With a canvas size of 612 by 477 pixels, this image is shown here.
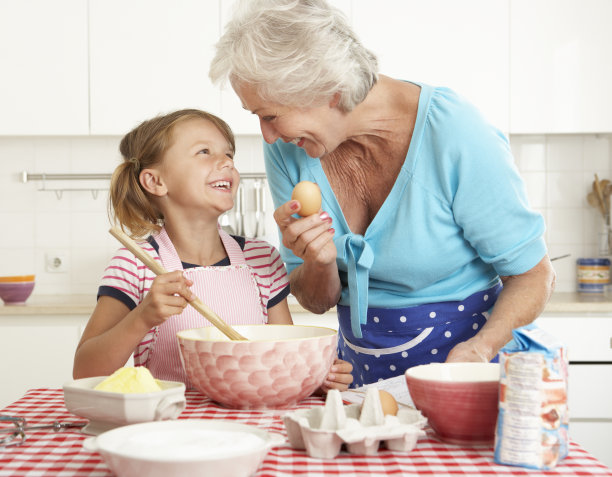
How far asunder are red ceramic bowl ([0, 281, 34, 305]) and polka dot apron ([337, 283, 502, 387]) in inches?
68.5

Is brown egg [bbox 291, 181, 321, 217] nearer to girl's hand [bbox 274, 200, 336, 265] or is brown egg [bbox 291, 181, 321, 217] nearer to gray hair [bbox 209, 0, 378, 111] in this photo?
girl's hand [bbox 274, 200, 336, 265]

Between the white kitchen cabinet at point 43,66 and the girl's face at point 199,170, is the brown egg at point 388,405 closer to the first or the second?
the girl's face at point 199,170

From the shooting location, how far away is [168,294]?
3.44 ft

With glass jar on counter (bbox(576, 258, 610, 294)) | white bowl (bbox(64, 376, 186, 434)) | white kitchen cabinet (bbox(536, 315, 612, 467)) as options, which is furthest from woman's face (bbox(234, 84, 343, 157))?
glass jar on counter (bbox(576, 258, 610, 294))

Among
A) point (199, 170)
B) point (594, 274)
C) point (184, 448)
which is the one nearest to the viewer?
point (184, 448)

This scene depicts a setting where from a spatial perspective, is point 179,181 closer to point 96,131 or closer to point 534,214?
point 534,214

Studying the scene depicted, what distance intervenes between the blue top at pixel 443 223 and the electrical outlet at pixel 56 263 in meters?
2.00

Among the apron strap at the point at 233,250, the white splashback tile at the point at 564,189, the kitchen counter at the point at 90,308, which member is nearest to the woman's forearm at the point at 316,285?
the apron strap at the point at 233,250

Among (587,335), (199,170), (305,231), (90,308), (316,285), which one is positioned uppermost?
(199,170)

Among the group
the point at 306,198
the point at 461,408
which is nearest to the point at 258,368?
the point at 461,408

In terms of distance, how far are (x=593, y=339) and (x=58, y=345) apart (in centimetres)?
194

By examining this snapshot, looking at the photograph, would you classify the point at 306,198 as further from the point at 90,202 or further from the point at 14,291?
the point at 90,202

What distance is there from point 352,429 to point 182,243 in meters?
0.79

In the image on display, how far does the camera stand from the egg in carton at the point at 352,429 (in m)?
0.75
